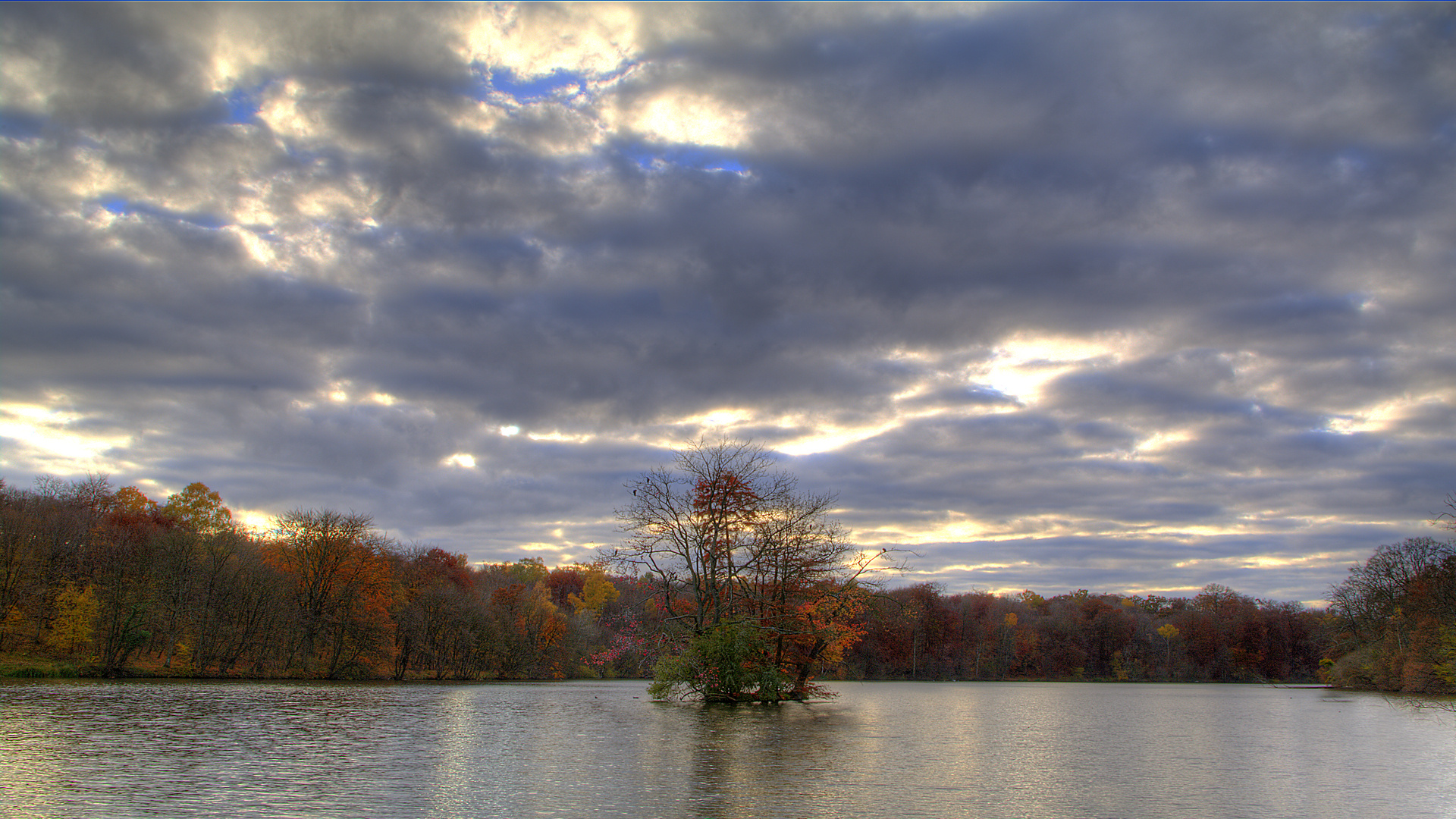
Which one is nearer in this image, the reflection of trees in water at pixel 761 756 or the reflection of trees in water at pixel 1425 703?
the reflection of trees in water at pixel 761 756

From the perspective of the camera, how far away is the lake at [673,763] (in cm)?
1516

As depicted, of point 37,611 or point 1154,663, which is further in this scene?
point 1154,663

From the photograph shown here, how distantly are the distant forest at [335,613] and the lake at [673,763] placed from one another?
15.5 metres

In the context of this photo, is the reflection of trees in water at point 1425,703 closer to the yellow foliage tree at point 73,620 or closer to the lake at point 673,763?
the lake at point 673,763

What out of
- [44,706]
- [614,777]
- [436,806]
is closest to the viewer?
[436,806]

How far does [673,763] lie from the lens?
21094 millimetres

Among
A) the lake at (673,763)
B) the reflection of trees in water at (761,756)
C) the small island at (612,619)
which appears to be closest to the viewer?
the lake at (673,763)

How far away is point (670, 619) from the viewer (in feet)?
156

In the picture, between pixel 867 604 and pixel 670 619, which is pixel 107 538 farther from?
pixel 867 604

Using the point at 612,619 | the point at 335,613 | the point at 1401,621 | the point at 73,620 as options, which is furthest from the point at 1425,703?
the point at 73,620

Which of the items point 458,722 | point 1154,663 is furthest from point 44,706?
point 1154,663

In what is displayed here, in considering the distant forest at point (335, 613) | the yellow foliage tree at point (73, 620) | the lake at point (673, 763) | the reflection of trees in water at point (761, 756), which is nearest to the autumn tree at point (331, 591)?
the distant forest at point (335, 613)

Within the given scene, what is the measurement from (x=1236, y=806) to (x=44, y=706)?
4177 cm

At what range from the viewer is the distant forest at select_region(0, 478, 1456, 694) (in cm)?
6300
